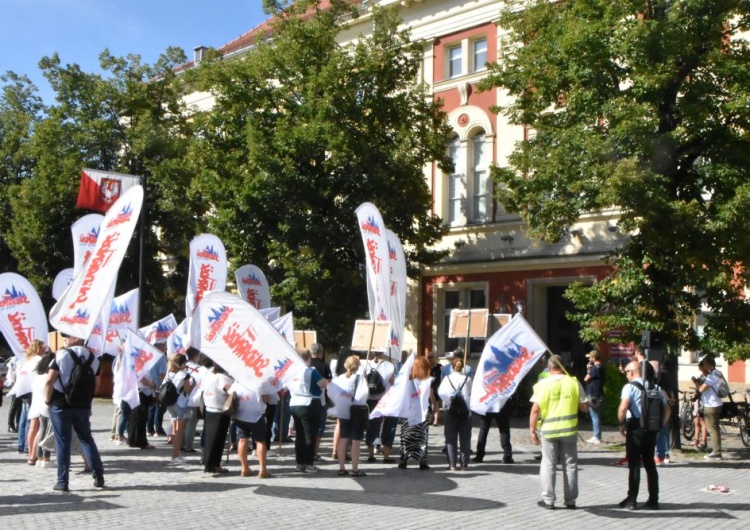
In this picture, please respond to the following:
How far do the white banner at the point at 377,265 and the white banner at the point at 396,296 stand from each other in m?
0.20

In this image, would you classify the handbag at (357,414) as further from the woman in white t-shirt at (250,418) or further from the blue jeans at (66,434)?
the blue jeans at (66,434)

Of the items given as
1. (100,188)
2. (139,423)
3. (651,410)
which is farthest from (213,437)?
(100,188)

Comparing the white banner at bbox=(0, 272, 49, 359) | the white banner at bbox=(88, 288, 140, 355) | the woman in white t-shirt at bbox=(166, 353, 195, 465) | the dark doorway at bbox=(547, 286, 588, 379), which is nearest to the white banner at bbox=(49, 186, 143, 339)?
the woman in white t-shirt at bbox=(166, 353, 195, 465)

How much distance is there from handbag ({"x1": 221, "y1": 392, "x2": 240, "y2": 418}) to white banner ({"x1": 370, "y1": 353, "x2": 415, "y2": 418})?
2329mm

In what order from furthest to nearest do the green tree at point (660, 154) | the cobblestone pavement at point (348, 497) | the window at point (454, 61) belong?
the window at point (454, 61) < the green tree at point (660, 154) < the cobblestone pavement at point (348, 497)

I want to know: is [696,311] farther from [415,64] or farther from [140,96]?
[140,96]

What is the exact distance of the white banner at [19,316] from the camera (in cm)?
1580

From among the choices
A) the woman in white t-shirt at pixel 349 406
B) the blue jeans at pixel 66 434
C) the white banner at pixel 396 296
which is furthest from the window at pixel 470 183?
the blue jeans at pixel 66 434

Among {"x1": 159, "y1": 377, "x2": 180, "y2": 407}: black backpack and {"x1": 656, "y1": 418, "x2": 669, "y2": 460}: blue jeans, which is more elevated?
{"x1": 159, "y1": 377, "x2": 180, "y2": 407}: black backpack

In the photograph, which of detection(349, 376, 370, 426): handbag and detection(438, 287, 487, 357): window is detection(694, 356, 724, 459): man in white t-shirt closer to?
detection(349, 376, 370, 426): handbag

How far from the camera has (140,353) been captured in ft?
50.9

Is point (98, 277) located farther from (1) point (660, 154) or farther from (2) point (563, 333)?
(2) point (563, 333)

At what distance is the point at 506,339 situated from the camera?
533 inches

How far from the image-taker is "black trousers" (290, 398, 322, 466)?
43.5 ft
